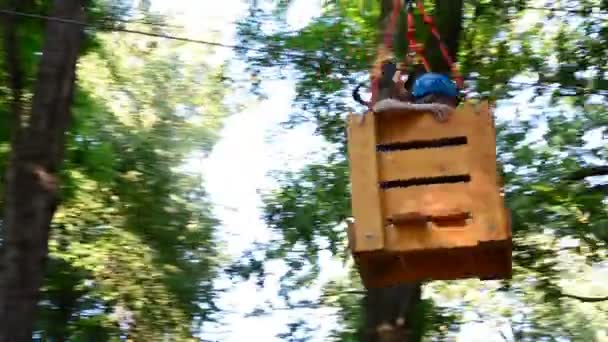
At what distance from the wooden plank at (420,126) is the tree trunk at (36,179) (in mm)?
Answer: 2291

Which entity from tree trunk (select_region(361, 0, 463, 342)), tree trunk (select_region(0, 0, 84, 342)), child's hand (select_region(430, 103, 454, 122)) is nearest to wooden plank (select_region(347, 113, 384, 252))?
child's hand (select_region(430, 103, 454, 122))

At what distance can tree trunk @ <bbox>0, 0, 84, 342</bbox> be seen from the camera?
16.8 feet

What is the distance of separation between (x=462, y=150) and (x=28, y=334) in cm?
273

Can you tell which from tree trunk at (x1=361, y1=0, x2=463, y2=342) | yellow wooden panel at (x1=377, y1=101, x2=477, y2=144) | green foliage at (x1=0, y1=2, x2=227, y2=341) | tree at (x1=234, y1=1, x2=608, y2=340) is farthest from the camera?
green foliage at (x1=0, y1=2, x2=227, y2=341)

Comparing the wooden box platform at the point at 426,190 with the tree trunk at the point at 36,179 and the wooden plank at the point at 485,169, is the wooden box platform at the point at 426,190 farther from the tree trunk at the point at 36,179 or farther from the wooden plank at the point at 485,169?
the tree trunk at the point at 36,179

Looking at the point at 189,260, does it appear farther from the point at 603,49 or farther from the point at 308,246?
the point at 603,49

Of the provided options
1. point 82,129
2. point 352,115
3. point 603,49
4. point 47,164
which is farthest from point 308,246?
point 352,115

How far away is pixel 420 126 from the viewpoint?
12.8ft

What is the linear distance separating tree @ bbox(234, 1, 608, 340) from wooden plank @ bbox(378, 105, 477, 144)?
266cm

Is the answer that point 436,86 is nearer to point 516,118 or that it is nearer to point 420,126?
point 420,126

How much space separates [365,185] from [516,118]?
4.79m

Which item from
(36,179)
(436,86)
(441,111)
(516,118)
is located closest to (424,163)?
(441,111)

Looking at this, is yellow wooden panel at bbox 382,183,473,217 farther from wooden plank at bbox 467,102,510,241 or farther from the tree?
the tree

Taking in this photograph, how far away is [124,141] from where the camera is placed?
1306 cm
